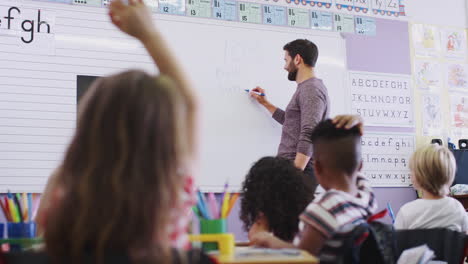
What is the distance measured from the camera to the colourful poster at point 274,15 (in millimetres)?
3498

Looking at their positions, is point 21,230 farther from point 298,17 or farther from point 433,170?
point 298,17

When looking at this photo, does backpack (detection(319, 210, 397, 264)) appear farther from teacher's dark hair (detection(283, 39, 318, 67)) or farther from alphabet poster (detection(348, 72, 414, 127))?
alphabet poster (detection(348, 72, 414, 127))

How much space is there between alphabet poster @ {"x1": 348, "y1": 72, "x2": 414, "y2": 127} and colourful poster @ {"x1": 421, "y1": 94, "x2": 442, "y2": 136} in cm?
11

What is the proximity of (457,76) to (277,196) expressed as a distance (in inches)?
112

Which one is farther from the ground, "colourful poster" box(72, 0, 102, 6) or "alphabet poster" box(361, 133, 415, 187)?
"colourful poster" box(72, 0, 102, 6)

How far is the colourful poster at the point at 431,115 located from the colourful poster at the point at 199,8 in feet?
5.61

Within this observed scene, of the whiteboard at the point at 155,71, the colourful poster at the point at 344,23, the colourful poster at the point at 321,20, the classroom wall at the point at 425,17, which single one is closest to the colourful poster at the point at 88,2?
the whiteboard at the point at 155,71

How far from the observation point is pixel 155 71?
315 centimetres

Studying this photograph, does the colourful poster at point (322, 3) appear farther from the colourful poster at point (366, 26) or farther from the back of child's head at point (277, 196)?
the back of child's head at point (277, 196)

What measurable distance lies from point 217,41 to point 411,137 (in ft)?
5.20

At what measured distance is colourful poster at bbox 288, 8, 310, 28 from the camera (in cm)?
357

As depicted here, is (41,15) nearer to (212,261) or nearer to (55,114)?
(55,114)

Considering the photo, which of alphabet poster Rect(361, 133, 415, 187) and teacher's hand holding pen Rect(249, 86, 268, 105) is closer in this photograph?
teacher's hand holding pen Rect(249, 86, 268, 105)

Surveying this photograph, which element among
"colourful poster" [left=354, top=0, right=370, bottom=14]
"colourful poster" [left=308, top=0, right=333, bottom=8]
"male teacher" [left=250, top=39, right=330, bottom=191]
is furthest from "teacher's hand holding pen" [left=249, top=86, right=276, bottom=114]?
"colourful poster" [left=354, top=0, right=370, bottom=14]
